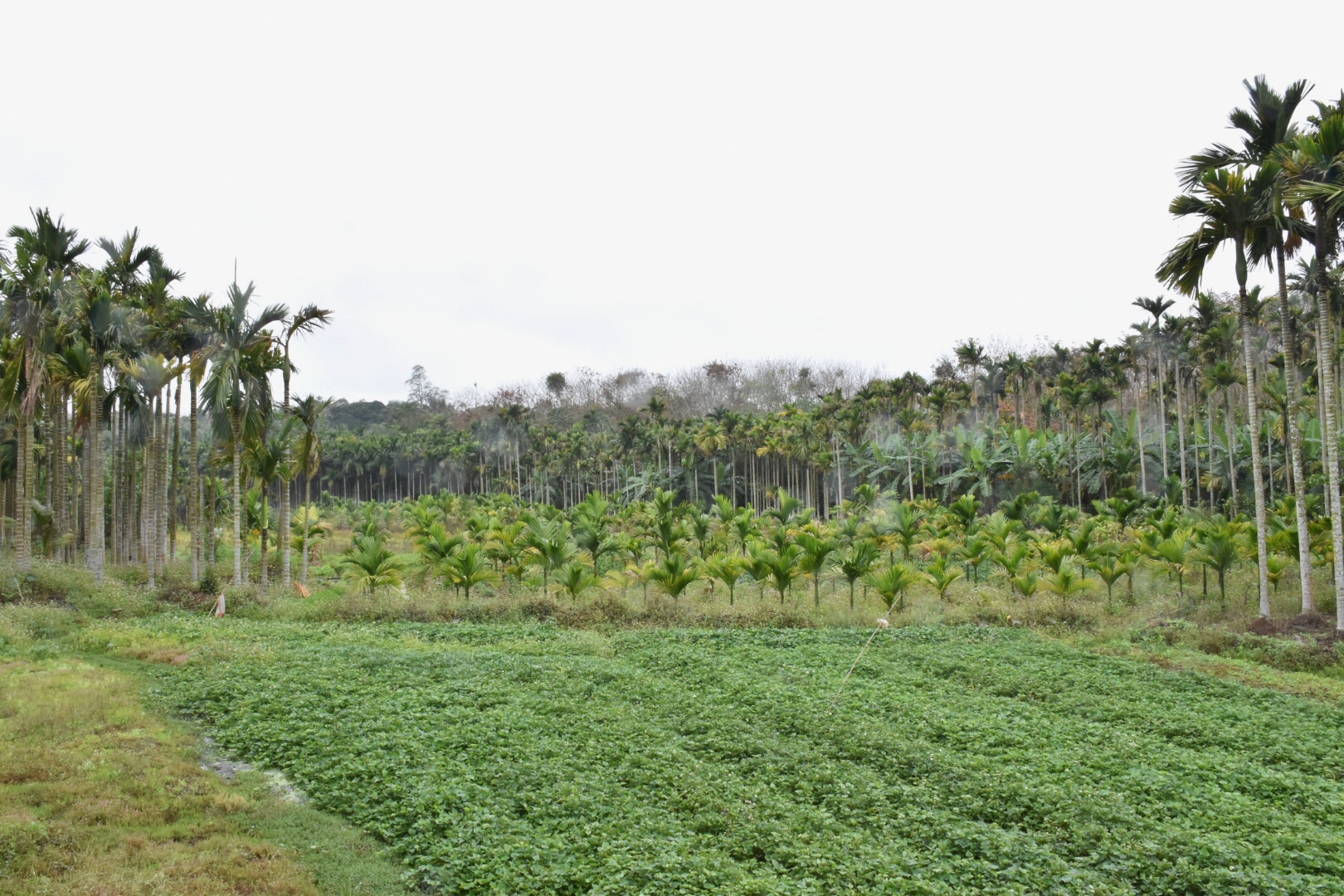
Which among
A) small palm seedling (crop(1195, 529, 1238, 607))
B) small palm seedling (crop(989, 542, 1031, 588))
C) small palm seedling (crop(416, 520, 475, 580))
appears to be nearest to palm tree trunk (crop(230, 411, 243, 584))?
small palm seedling (crop(416, 520, 475, 580))

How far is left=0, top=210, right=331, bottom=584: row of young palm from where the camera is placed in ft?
67.3

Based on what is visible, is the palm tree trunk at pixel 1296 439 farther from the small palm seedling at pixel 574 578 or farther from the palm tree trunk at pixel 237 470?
the palm tree trunk at pixel 237 470

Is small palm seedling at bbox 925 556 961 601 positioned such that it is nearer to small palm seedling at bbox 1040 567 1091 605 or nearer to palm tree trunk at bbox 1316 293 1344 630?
small palm seedling at bbox 1040 567 1091 605

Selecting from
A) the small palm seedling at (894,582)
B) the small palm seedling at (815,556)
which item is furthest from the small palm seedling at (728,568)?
the small palm seedling at (894,582)

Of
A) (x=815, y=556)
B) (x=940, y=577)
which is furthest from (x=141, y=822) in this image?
(x=940, y=577)

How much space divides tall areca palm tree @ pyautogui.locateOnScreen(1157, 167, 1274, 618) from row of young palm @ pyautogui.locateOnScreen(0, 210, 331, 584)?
806 inches

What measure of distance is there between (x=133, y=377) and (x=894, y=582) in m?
21.2

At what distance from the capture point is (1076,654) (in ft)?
48.9

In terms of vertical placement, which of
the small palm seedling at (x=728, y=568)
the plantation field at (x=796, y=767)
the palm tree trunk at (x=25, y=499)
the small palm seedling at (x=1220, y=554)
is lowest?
the plantation field at (x=796, y=767)

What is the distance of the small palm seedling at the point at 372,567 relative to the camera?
21.8 meters

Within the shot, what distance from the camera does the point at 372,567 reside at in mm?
21875

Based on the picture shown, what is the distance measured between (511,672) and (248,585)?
1266 cm

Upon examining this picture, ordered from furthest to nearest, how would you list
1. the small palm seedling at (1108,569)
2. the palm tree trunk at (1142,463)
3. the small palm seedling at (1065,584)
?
the palm tree trunk at (1142,463), the small palm seedling at (1108,569), the small palm seedling at (1065,584)

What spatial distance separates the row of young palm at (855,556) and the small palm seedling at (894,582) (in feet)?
0.12
